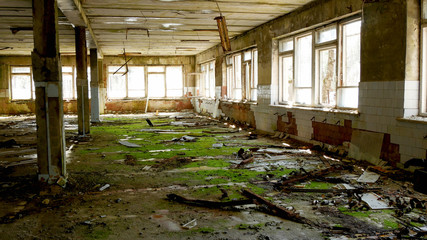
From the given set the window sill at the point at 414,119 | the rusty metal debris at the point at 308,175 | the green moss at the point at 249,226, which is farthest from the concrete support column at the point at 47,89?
the window sill at the point at 414,119

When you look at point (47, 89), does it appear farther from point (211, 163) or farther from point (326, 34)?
point (326, 34)

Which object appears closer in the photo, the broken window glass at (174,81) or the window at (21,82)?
the window at (21,82)

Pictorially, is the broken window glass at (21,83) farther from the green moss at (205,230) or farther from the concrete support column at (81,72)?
the green moss at (205,230)

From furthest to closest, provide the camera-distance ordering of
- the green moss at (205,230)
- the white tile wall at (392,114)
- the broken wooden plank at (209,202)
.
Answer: the white tile wall at (392,114)
the broken wooden plank at (209,202)
the green moss at (205,230)

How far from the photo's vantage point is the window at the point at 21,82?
2005cm

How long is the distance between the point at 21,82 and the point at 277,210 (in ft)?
67.5

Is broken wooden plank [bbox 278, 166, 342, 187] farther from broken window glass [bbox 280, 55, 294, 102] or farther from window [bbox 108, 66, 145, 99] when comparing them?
window [bbox 108, 66, 145, 99]

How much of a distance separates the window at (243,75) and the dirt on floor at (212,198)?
4.92m

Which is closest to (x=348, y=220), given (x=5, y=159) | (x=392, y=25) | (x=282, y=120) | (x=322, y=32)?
(x=392, y=25)

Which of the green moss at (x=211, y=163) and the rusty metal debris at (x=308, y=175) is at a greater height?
the rusty metal debris at (x=308, y=175)

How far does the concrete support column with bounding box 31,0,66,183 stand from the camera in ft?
15.8

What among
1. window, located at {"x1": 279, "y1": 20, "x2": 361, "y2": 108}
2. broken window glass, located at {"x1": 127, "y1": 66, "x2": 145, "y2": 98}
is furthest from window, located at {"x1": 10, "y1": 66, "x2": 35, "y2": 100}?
window, located at {"x1": 279, "y1": 20, "x2": 361, "y2": 108}

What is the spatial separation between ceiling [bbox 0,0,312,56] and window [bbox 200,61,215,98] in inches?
133

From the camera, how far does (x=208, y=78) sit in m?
19.0
